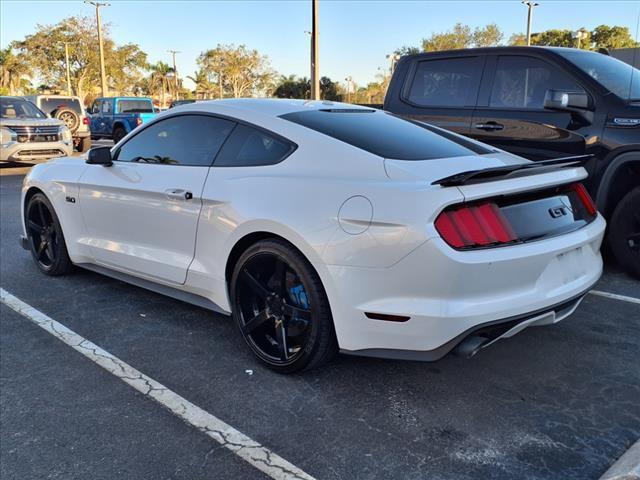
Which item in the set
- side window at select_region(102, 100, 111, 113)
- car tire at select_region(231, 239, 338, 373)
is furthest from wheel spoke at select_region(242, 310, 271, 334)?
side window at select_region(102, 100, 111, 113)

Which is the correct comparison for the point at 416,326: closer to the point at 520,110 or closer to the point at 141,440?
the point at 141,440

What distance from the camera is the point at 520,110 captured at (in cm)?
535

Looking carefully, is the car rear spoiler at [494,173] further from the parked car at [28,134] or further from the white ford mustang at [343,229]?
the parked car at [28,134]

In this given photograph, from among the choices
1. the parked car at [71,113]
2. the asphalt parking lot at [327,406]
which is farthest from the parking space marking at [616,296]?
the parked car at [71,113]

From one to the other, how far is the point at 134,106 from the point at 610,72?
65.8 ft

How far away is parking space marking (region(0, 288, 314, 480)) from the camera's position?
241 cm

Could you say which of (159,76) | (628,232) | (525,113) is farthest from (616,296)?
(159,76)

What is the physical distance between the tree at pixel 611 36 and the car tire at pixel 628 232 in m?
44.3

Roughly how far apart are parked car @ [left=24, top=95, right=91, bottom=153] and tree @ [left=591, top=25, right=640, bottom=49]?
1555 inches

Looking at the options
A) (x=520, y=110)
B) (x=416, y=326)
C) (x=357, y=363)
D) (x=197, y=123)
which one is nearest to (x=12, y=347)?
(x=197, y=123)

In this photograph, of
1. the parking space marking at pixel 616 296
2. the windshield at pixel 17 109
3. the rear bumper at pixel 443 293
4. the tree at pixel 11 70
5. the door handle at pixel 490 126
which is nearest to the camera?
the rear bumper at pixel 443 293

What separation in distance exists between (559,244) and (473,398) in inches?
35.0

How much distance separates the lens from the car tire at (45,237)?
481 cm

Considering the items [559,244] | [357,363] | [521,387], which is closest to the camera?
[559,244]
